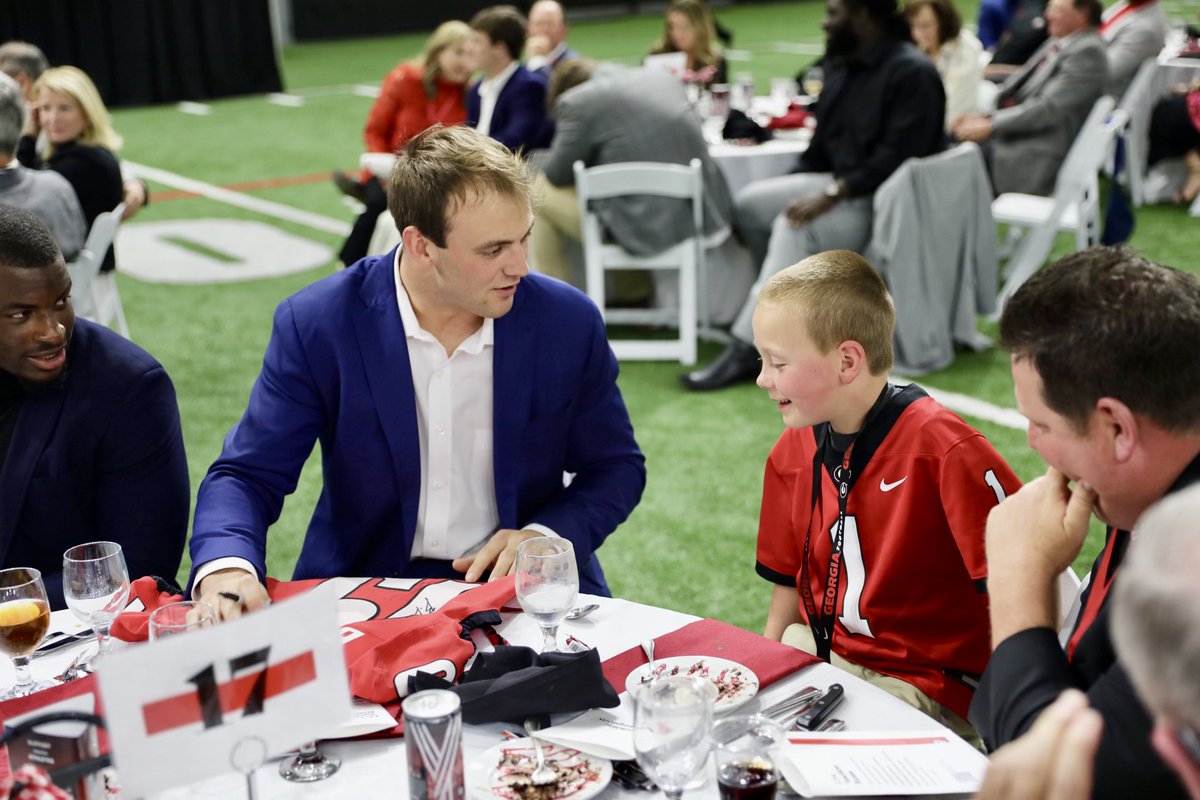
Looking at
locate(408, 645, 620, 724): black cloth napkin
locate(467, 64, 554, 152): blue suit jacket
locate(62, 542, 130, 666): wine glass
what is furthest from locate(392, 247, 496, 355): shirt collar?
locate(467, 64, 554, 152): blue suit jacket

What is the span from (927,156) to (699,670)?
3953mm

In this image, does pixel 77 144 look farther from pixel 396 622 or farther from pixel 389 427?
pixel 396 622

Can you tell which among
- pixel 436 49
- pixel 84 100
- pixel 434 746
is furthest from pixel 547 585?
pixel 436 49

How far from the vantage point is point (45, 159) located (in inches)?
214

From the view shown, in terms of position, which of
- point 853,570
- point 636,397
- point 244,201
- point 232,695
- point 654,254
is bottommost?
point 636,397

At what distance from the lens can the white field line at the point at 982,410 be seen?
15.5 feet

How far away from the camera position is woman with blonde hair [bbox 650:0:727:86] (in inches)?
301

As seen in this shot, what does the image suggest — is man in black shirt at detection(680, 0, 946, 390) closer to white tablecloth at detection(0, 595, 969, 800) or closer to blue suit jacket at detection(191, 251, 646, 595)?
blue suit jacket at detection(191, 251, 646, 595)

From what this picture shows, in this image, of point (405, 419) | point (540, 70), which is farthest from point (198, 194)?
point (405, 419)

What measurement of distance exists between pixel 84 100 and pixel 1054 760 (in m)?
5.02

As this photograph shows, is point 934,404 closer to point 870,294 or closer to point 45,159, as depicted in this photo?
point 870,294

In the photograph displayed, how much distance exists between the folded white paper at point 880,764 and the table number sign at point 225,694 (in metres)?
0.54

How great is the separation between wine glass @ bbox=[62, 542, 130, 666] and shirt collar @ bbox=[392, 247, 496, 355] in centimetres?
69

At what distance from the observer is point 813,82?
713 cm
